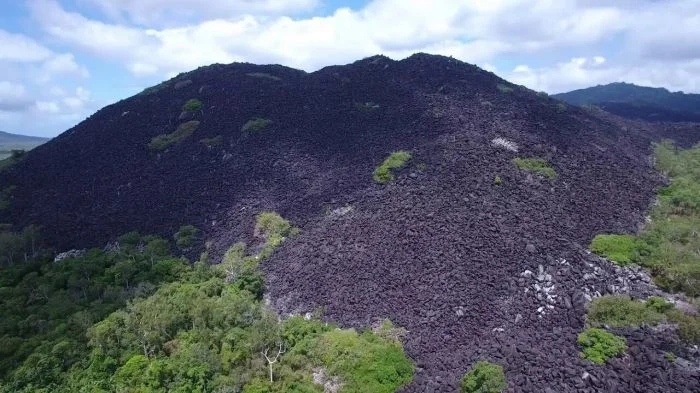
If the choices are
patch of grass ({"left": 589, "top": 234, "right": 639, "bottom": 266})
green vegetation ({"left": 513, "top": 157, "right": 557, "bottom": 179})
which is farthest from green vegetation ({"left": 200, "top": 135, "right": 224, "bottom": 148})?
patch of grass ({"left": 589, "top": 234, "right": 639, "bottom": 266})

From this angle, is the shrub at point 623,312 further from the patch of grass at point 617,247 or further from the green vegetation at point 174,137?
the green vegetation at point 174,137

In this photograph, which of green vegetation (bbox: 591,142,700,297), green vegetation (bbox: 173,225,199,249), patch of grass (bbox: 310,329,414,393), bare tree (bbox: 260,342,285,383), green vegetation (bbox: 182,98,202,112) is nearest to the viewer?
patch of grass (bbox: 310,329,414,393)

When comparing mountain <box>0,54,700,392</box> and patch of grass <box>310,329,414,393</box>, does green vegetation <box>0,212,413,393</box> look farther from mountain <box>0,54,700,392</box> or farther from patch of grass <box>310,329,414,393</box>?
mountain <box>0,54,700,392</box>

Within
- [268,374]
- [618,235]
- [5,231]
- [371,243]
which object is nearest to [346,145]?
[371,243]

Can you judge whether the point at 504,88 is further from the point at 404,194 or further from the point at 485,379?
the point at 485,379

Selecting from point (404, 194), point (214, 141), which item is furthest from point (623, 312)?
point (214, 141)
